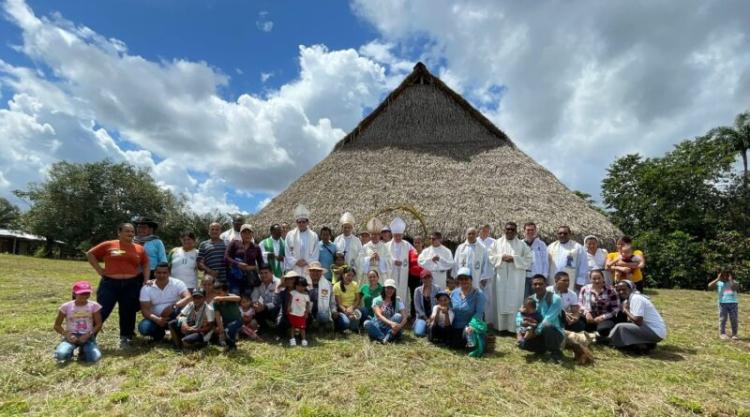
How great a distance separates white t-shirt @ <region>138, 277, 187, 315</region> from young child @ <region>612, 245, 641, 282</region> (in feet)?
21.1

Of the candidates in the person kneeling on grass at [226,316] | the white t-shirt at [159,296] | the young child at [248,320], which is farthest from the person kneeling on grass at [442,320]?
the white t-shirt at [159,296]

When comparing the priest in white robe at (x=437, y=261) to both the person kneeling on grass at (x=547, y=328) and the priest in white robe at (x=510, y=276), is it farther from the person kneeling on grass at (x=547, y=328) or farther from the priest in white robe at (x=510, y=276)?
the person kneeling on grass at (x=547, y=328)

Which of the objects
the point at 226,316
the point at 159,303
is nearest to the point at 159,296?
the point at 159,303

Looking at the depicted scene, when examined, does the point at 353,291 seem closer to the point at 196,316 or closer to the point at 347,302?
the point at 347,302

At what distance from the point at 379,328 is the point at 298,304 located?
1.16 metres

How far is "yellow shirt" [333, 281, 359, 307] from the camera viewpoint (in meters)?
6.25

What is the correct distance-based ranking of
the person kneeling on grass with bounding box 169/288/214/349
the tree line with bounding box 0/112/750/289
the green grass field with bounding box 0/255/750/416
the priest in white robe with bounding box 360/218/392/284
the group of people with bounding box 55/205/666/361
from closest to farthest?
the green grass field with bounding box 0/255/750/416 → the person kneeling on grass with bounding box 169/288/214/349 → the group of people with bounding box 55/205/666/361 → the priest in white robe with bounding box 360/218/392/284 → the tree line with bounding box 0/112/750/289

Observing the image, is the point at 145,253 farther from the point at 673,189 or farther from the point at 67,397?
the point at 673,189

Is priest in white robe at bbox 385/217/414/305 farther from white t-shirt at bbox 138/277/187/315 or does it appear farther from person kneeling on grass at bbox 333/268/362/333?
white t-shirt at bbox 138/277/187/315

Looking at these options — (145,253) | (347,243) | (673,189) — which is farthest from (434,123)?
(673,189)

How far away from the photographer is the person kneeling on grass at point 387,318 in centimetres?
551

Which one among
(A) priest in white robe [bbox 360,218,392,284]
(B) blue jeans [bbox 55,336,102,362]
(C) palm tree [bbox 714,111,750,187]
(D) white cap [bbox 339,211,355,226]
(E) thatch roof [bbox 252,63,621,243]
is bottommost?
(B) blue jeans [bbox 55,336,102,362]

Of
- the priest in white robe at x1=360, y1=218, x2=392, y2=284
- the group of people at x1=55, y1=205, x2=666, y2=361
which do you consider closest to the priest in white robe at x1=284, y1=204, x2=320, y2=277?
the group of people at x1=55, y1=205, x2=666, y2=361

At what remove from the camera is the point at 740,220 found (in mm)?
18594
